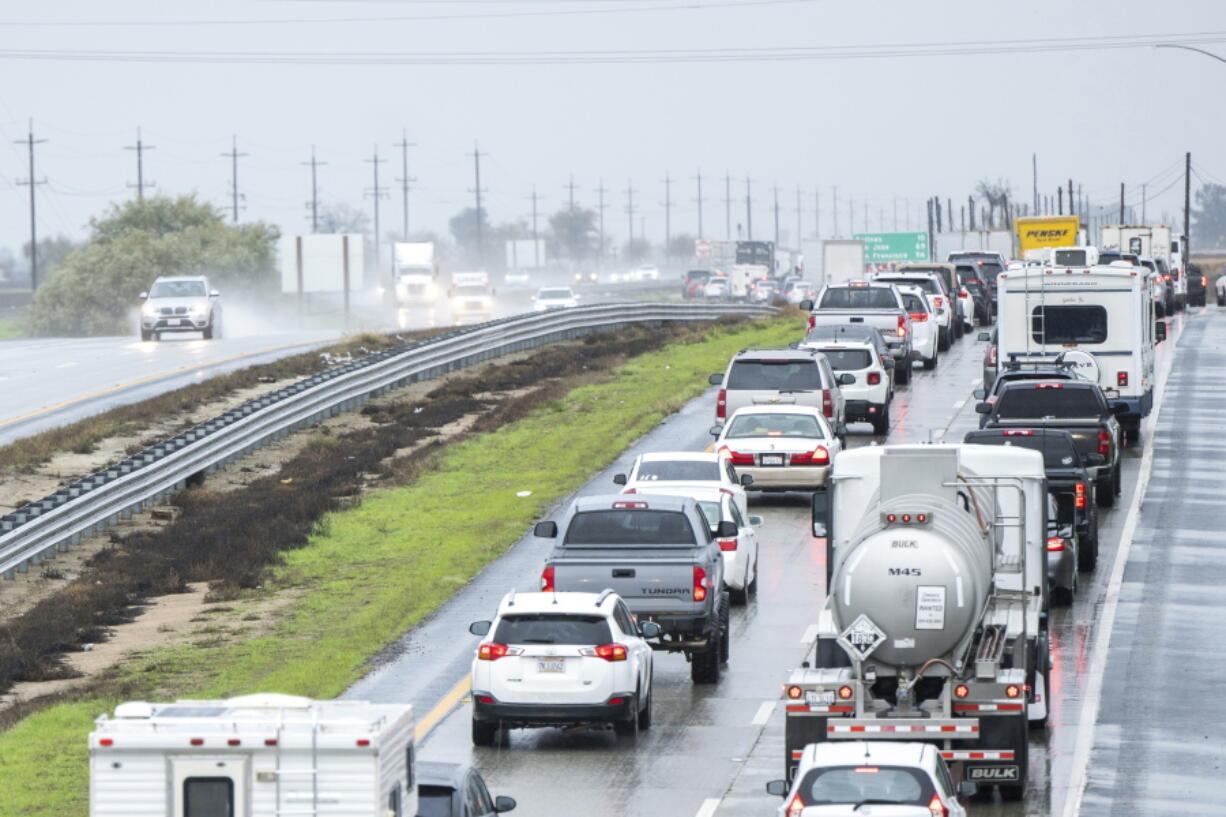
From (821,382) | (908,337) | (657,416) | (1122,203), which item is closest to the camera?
(821,382)

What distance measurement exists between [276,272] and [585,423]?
313 feet

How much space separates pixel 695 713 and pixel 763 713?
681 millimetres

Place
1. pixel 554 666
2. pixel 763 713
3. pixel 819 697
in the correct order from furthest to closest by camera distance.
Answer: pixel 763 713 → pixel 554 666 → pixel 819 697

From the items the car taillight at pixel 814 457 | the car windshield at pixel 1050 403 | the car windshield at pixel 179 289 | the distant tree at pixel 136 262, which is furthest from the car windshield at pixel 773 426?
the distant tree at pixel 136 262

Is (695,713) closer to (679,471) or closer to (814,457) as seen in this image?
(679,471)

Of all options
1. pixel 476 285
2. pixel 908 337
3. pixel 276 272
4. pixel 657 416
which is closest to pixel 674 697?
pixel 657 416

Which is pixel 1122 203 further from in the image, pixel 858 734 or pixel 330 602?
pixel 858 734

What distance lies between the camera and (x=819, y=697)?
18.0 metres

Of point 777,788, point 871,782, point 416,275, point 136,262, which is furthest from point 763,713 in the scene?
point 136,262

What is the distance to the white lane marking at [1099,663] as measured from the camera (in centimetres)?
1933

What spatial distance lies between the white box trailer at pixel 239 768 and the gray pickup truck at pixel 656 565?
34.8 feet

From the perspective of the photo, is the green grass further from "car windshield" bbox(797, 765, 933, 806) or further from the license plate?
"car windshield" bbox(797, 765, 933, 806)

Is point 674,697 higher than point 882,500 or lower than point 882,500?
lower

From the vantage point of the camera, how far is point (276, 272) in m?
142
